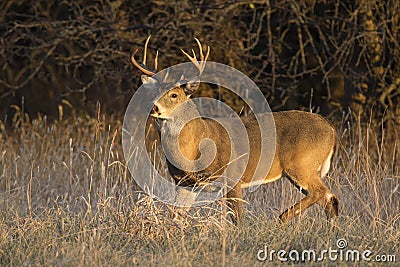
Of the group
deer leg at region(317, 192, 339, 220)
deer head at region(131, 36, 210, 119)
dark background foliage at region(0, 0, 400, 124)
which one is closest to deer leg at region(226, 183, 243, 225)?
deer leg at region(317, 192, 339, 220)

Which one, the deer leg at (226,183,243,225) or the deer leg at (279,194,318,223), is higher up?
the deer leg at (226,183,243,225)

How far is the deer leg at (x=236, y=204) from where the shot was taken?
5.64m

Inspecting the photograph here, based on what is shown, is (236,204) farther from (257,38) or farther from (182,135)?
(257,38)

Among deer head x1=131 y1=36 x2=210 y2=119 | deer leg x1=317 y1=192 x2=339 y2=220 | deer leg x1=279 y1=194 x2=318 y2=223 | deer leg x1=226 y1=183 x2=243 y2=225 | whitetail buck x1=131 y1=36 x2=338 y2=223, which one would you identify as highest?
deer head x1=131 y1=36 x2=210 y2=119

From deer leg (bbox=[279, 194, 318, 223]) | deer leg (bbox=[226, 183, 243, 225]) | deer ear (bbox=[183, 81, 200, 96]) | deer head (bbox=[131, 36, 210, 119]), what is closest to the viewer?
deer leg (bbox=[226, 183, 243, 225])

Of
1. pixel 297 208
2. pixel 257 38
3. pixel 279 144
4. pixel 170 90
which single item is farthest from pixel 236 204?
pixel 257 38

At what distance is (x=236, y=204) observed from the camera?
19.3 ft

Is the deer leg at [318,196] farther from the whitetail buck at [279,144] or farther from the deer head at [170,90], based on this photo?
the deer head at [170,90]

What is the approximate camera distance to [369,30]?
884 cm

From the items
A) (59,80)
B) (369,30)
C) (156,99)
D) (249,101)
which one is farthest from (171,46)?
(59,80)

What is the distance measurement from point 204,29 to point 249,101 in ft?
3.67

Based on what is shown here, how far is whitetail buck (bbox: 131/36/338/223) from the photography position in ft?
20.1

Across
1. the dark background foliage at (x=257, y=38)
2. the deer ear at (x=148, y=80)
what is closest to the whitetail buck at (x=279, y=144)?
the deer ear at (x=148, y=80)

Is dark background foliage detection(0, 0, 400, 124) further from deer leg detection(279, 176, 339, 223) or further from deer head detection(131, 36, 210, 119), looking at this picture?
deer leg detection(279, 176, 339, 223)
